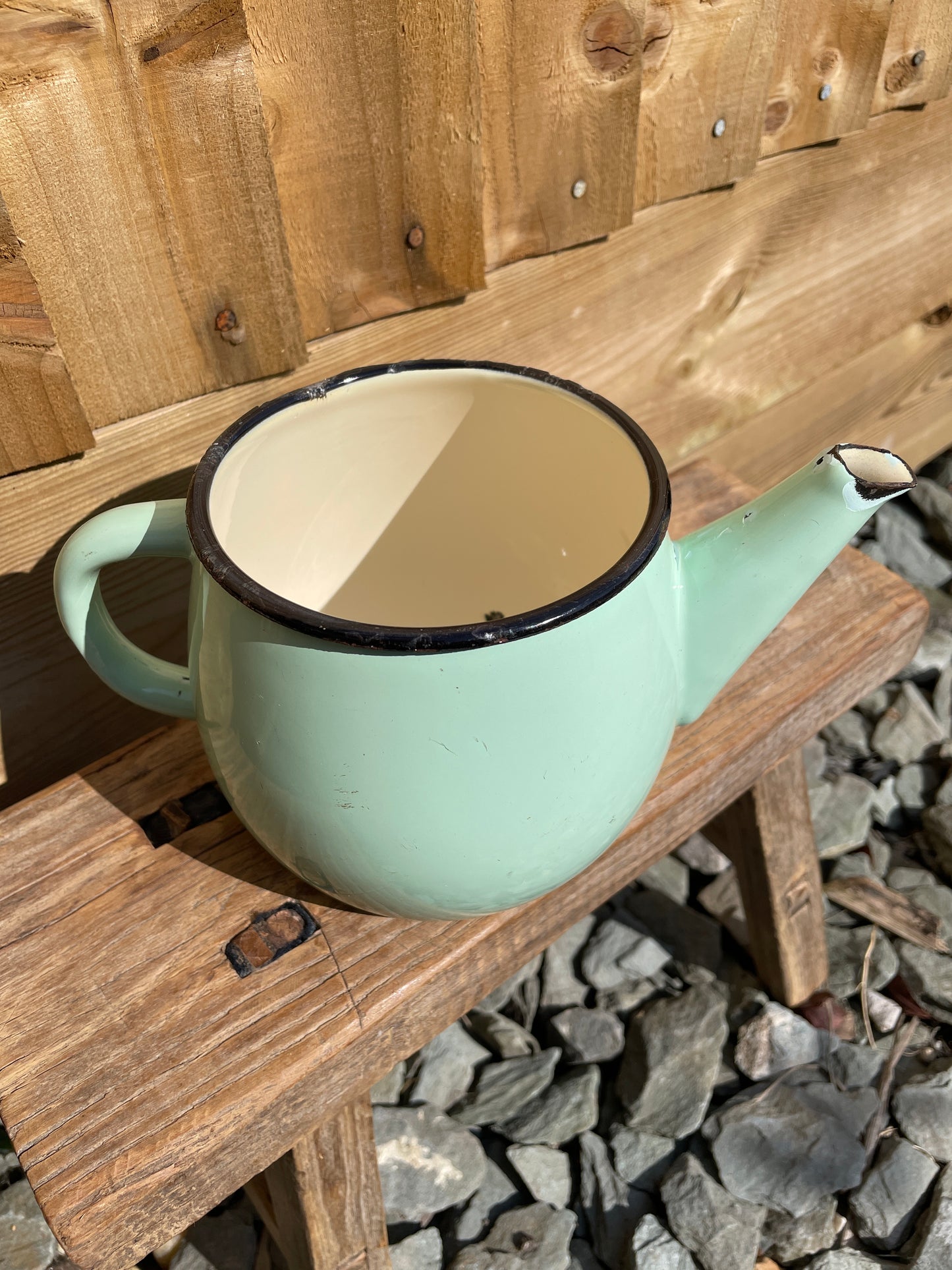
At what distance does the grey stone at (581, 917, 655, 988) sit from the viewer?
1.26m

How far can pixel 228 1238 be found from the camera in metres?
1.04

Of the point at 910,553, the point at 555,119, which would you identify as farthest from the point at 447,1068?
the point at 910,553

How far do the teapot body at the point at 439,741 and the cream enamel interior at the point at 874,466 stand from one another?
125mm

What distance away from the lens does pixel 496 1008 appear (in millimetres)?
1247

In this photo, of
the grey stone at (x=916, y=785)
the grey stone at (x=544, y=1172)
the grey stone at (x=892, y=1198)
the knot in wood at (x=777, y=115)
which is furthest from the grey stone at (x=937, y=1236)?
the knot in wood at (x=777, y=115)

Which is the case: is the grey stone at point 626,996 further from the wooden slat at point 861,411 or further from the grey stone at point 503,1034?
the wooden slat at point 861,411

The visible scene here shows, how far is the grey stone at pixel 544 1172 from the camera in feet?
3.56

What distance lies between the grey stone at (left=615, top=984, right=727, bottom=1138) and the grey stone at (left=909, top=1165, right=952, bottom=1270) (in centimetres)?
23

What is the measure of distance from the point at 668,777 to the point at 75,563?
19.2 inches

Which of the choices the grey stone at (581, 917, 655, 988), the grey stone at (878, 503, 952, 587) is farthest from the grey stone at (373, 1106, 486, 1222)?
the grey stone at (878, 503, 952, 587)

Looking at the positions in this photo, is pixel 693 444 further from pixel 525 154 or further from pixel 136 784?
pixel 136 784

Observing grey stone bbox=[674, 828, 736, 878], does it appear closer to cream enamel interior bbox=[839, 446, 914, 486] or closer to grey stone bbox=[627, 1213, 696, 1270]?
grey stone bbox=[627, 1213, 696, 1270]

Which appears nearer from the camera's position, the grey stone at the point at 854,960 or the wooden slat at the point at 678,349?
the wooden slat at the point at 678,349

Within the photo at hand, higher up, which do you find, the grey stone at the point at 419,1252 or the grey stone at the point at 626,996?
the grey stone at the point at 419,1252
